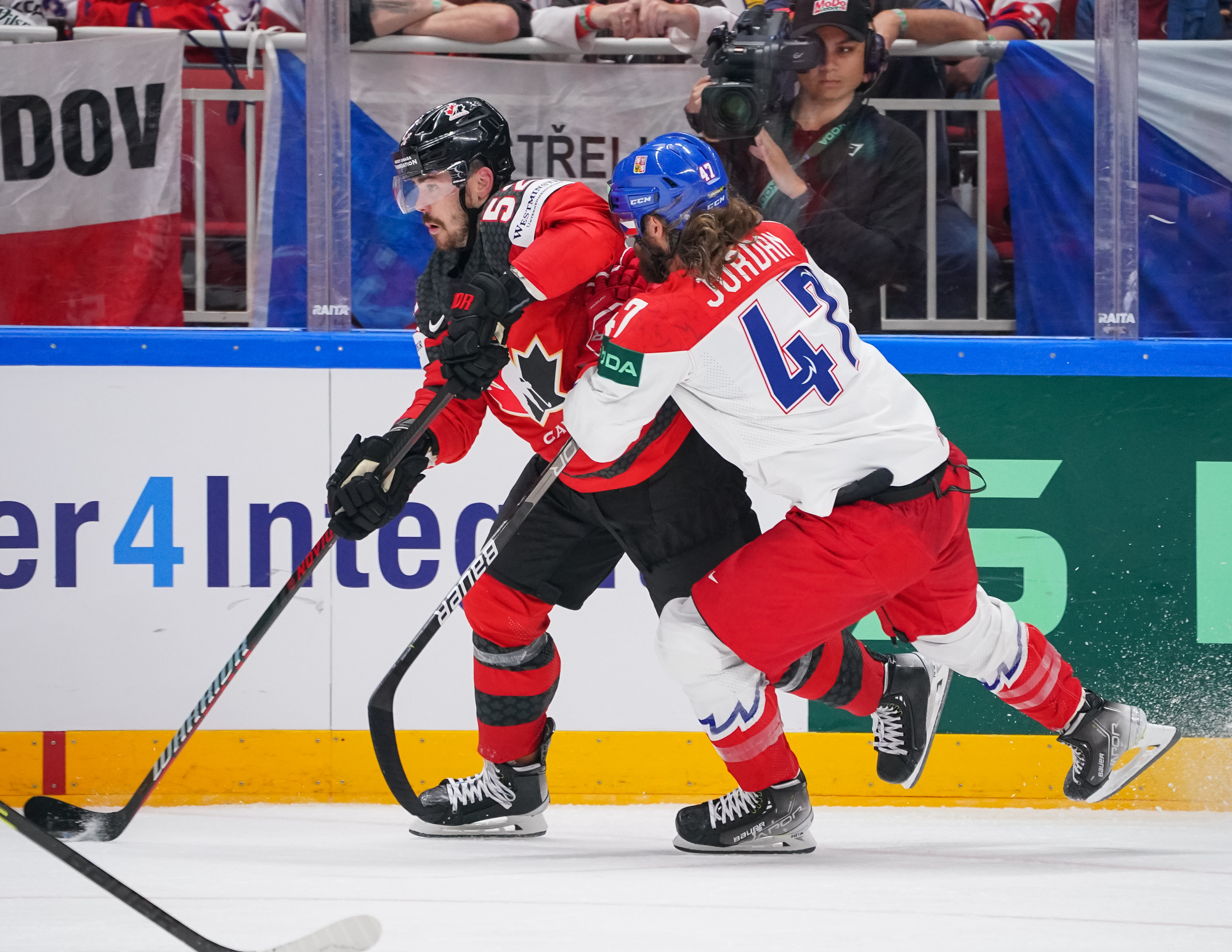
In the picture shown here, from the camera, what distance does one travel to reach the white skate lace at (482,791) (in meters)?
2.81

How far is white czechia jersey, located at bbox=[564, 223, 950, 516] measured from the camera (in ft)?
7.56

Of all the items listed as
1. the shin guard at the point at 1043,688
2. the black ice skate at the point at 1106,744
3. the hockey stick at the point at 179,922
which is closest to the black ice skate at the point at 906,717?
the shin guard at the point at 1043,688

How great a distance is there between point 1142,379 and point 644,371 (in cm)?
136

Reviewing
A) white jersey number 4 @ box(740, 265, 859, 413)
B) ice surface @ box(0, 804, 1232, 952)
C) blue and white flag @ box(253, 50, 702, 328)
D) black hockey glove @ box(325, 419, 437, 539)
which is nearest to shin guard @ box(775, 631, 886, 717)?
ice surface @ box(0, 804, 1232, 952)

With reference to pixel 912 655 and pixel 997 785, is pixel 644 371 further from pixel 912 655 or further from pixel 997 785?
pixel 997 785

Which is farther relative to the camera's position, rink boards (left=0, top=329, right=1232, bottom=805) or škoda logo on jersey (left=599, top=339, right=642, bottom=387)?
rink boards (left=0, top=329, right=1232, bottom=805)

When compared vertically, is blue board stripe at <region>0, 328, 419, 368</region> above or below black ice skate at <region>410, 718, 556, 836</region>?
above

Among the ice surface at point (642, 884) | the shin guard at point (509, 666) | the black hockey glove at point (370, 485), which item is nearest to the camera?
the ice surface at point (642, 884)

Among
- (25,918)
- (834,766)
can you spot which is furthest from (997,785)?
(25,918)

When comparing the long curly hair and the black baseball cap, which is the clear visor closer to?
the long curly hair

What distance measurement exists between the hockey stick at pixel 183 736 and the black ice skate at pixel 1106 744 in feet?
4.30

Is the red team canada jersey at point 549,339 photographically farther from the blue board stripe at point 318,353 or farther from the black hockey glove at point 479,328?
the blue board stripe at point 318,353

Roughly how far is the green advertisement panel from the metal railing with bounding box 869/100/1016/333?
0.13m

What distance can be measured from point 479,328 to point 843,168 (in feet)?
3.81
